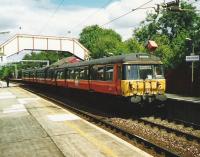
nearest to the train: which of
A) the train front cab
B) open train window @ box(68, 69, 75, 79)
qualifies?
the train front cab

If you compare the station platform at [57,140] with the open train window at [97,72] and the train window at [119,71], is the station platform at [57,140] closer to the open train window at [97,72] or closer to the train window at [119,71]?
the train window at [119,71]

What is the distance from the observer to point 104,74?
2117 cm

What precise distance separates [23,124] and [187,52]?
24464 millimetres

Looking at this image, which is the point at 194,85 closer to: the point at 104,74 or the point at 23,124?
the point at 104,74

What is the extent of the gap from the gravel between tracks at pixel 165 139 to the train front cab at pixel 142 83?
1464 mm

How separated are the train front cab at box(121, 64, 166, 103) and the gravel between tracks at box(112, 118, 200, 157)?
4.80ft

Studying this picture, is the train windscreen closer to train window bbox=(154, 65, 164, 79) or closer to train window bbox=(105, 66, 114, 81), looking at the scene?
train window bbox=(154, 65, 164, 79)

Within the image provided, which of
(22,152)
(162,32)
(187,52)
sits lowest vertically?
(22,152)

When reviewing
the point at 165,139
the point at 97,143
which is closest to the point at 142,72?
the point at 165,139

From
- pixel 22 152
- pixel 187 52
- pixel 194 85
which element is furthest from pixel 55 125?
pixel 187 52

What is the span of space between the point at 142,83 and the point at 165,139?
5.48 meters

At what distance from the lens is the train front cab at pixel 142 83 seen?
18.3 metres

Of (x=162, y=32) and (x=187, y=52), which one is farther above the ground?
(x=162, y=32)

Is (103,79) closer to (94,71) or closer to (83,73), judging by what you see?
(94,71)
